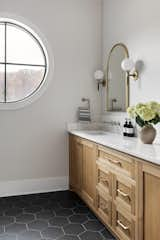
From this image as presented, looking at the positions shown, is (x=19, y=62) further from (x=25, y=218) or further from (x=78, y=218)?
(x=78, y=218)

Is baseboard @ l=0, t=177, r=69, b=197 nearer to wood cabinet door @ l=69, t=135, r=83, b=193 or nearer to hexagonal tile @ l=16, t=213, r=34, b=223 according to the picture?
wood cabinet door @ l=69, t=135, r=83, b=193

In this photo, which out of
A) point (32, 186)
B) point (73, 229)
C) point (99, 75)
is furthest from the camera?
point (99, 75)

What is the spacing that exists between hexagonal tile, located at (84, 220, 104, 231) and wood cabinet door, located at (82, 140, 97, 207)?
0.70 feet

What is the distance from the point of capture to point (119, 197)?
2.21m

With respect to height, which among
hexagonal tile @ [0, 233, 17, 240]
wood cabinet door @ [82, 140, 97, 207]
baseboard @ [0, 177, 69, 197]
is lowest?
hexagonal tile @ [0, 233, 17, 240]

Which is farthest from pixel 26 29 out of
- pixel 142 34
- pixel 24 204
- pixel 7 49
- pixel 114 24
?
pixel 24 204

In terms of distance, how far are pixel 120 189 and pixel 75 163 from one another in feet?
4.35

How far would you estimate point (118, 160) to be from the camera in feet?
7.22

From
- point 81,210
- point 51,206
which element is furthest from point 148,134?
point 51,206

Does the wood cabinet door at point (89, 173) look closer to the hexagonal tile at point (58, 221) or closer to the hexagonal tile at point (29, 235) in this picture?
the hexagonal tile at point (58, 221)

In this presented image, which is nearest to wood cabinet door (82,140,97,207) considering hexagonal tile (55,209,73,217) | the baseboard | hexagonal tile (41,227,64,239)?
hexagonal tile (55,209,73,217)

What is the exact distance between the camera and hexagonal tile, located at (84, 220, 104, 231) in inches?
98.5

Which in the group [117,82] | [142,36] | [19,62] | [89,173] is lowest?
[89,173]

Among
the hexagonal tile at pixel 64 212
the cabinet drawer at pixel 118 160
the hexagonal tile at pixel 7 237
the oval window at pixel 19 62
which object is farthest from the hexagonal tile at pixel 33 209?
the oval window at pixel 19 62
